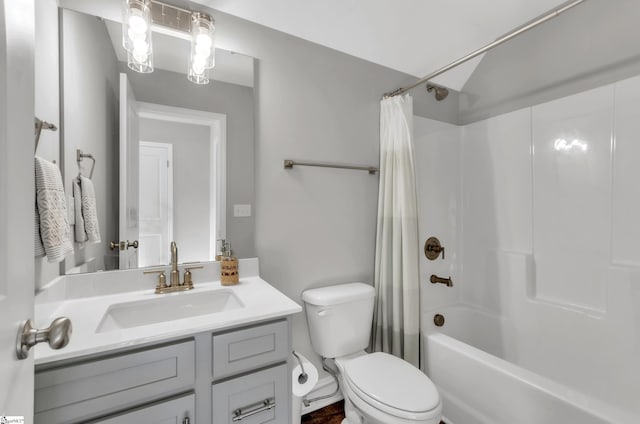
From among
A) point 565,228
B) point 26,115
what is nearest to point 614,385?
point 565,228

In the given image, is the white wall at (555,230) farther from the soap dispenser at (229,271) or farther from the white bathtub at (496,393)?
the soap dispenser at (229,271)

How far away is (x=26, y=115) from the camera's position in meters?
0.54

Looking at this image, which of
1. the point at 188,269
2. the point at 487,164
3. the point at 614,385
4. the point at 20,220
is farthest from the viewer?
the point at 487,164

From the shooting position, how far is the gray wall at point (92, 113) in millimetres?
1133

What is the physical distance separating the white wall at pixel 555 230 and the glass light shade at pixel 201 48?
4.87 ft

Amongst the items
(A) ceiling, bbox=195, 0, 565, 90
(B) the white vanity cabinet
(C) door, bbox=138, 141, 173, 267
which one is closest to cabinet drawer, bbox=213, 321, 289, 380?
(B) the white vanity cabinet

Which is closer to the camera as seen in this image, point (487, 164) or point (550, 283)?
point (550, 283)

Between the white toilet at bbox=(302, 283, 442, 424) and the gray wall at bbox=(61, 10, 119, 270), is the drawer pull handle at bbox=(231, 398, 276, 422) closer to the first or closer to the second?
the white toilet at bbox=(302, 283, 442, 424)

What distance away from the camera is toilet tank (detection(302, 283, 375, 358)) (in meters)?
1.54

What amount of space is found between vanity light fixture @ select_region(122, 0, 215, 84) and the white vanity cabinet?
1.19 metres

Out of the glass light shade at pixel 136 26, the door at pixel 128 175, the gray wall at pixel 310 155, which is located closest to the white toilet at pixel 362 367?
the gray wall at pixel 310 155

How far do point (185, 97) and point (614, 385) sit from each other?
2.66 m

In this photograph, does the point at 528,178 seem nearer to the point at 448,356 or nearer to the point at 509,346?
the point at 509,346

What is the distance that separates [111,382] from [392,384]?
1.06m
